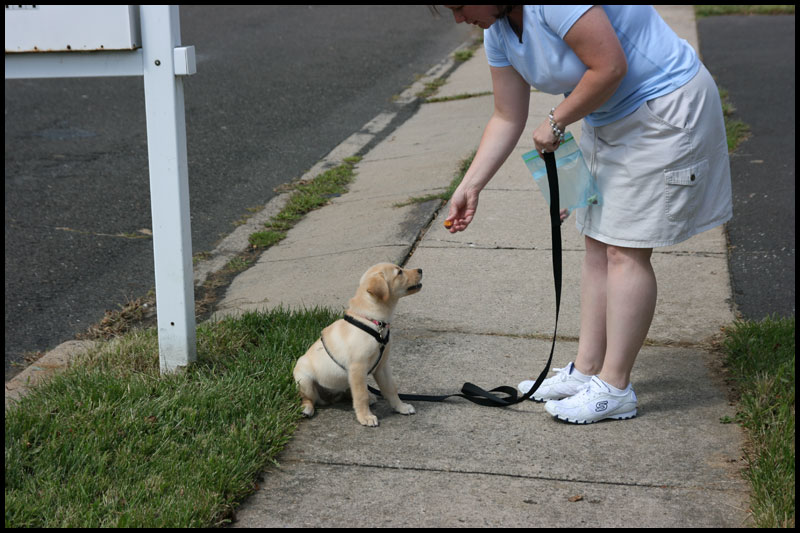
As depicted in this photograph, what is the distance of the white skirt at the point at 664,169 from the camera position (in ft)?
9.70

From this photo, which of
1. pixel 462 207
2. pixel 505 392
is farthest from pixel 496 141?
pixel 505 392

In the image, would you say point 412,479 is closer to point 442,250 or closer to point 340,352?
point 340,352

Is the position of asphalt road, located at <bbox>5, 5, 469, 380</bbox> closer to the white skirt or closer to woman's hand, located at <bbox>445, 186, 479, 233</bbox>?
woman's hand, located at <bbox>445, 186, 479, 233</bbox>

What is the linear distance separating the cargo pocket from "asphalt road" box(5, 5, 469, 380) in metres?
3.12

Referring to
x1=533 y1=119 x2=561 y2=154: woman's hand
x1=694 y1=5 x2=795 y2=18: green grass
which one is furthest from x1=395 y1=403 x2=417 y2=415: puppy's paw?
x1=694 y1=5 x2=795 y2=18: green grass

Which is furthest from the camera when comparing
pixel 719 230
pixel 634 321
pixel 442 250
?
pixel 719 230

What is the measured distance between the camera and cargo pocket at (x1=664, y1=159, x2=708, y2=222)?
2.99m

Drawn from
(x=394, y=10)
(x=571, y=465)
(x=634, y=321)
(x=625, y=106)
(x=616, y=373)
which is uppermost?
(x=394, y=10)

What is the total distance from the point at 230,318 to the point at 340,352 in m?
1.03

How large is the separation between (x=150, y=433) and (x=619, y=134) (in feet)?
6.50

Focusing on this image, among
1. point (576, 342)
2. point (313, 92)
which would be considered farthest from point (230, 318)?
point (313, 92)

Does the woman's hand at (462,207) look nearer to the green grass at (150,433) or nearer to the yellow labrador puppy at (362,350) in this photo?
the yellow labrador puppy at (362,350)

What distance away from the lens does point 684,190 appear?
119 inches

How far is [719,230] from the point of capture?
18.7ft
